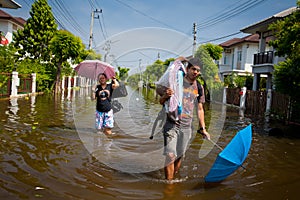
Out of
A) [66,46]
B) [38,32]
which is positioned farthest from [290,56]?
[38,32]

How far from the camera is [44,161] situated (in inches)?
196

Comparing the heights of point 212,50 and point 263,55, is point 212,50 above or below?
above

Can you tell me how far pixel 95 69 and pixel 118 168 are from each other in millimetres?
3238

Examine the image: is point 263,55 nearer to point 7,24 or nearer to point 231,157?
point 231,157

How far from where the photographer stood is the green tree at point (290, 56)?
1005 cm

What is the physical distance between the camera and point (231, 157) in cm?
417

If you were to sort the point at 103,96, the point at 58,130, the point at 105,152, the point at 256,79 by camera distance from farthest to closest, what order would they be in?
the point at 256,79
the point at 58,130
the point at 103,96
the point at 105,152

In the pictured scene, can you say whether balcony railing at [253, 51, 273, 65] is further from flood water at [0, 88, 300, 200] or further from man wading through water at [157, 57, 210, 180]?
man wading through water at [157, 57, 210, 180]

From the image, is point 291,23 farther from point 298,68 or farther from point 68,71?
point 68,71

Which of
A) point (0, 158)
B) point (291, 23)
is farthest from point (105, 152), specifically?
point (291, 23)

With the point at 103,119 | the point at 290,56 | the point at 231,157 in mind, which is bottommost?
the point at 231,157

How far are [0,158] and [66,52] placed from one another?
17.1m

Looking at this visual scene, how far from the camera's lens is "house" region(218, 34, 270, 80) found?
104ft

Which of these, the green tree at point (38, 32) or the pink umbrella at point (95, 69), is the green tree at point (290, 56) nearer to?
the pink umbrella at point (95, 69)
